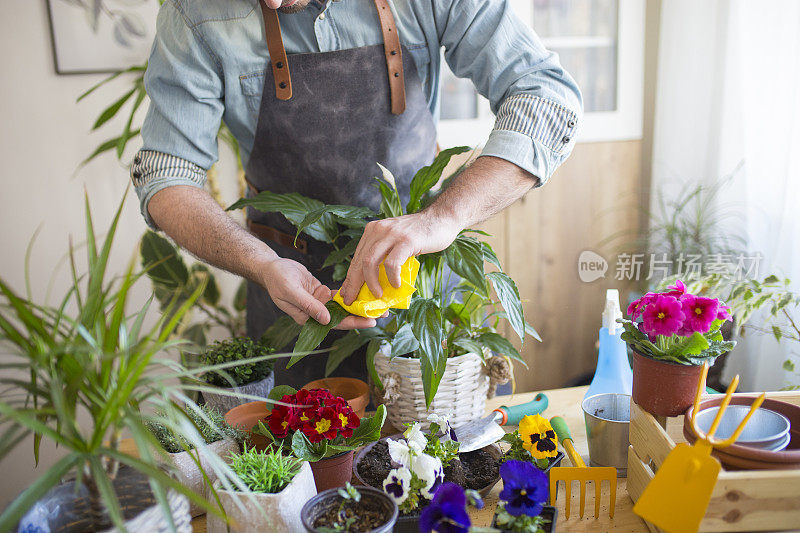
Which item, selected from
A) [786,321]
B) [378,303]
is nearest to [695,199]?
[786,321]

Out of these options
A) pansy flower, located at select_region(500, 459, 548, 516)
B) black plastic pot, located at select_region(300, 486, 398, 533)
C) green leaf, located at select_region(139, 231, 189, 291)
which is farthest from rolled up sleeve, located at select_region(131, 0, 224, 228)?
green leaf, located at select_region(139, 231, 189, 291)

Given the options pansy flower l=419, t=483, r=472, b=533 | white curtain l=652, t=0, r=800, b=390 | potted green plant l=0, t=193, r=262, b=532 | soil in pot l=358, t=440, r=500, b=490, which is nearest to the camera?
potted green plant l=0, t=193, r=262, b=532

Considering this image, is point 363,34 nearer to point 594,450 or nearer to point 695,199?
point 594,450

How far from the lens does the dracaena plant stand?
42.3 inches

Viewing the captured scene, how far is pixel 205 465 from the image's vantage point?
3.04 feet

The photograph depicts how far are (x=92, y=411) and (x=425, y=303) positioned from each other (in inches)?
23.2

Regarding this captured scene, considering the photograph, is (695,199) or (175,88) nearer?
(175,88)

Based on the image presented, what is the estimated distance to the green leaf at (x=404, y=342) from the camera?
1.12m

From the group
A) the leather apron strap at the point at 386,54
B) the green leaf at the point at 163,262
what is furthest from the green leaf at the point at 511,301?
the green leaf at the point at 163,262

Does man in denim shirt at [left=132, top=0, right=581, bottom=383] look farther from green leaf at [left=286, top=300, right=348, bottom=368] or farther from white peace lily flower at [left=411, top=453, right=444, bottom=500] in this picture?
white peace lily flower at [left=411, top=453, right=444, bottom=500]

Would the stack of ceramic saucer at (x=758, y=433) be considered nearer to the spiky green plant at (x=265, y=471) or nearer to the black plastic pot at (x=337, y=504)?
the black plastic pot at (x=337, y=504)

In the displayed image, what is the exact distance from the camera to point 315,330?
1086mm

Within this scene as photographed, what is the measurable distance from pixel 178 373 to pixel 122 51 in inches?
87.7

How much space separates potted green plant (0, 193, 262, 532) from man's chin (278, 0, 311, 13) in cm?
81
